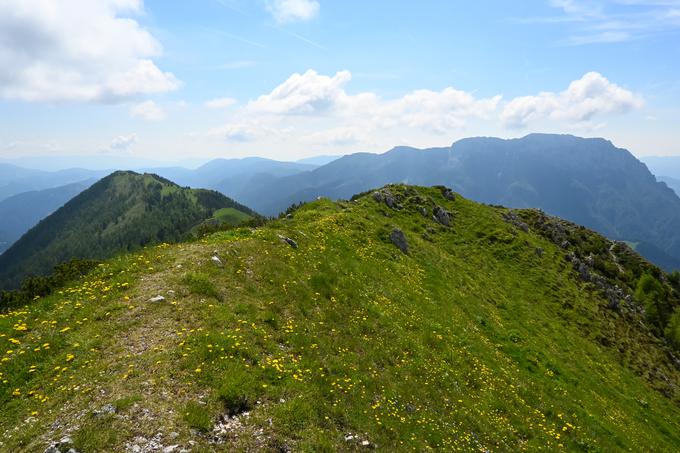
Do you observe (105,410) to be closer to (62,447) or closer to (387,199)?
(62,447)

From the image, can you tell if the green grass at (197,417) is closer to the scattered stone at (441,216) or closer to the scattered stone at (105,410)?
the scattered stone at (105,410)

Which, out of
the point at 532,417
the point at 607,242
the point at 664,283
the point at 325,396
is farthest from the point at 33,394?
the point at 607,242

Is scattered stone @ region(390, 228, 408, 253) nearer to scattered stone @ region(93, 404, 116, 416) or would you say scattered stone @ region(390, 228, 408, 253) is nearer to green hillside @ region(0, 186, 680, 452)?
green hillside @ region(0, 186, 680, 452)

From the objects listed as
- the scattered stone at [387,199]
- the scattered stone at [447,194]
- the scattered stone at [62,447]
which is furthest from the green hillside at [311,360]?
the scattered stone at [447,194]

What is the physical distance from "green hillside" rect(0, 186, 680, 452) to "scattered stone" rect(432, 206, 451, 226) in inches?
765

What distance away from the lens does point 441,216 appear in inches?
2398

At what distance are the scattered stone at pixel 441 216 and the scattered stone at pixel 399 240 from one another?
2130cm

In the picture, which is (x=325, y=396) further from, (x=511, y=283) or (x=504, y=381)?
(x=511, y=283)

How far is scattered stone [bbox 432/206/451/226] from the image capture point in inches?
2381

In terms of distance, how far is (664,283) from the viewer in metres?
71.4

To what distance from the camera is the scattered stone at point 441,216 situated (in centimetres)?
6047

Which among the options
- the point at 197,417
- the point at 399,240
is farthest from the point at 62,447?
the point at 399,240

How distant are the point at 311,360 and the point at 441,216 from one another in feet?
158

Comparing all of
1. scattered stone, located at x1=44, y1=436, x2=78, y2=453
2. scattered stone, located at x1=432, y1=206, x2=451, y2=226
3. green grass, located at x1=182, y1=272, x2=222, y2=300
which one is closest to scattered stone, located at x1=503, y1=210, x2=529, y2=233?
scattered stone, located at x1=432, y1=206, x2=451, y2=226
